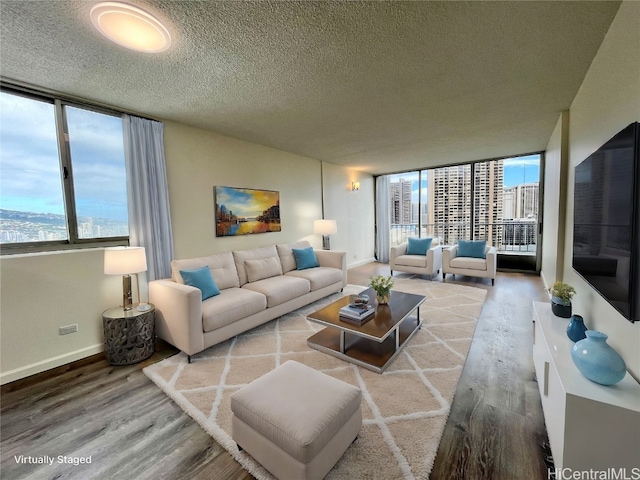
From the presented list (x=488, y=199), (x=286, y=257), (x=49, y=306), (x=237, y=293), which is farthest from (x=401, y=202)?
(x=49, y=306)

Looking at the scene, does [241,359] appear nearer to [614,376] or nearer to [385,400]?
[385,400]

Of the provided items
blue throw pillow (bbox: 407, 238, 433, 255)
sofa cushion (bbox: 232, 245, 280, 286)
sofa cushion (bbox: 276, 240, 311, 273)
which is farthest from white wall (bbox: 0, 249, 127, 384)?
blue throw pillow (bbox: 407, 238, 433, 255)

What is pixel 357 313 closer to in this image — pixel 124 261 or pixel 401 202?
pixel 124 261

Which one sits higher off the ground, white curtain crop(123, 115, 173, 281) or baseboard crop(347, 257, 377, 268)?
white curtain crop(123, 115, 173, 281)

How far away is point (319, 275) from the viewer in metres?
3.84

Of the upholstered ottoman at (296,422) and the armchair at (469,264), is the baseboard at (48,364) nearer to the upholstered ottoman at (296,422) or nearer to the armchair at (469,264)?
the upholstered ottoman at (296,422)

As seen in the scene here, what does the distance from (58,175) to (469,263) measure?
5.90 m

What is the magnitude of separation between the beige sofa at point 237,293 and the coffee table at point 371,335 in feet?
2.33

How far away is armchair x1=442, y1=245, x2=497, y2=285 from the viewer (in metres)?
4.64

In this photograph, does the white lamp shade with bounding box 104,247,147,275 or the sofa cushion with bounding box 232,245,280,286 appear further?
the sofa cushion with bounding box 232,245,280,286

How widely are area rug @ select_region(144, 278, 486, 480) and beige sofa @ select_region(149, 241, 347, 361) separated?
0.21 metres

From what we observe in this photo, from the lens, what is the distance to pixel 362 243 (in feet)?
22.5

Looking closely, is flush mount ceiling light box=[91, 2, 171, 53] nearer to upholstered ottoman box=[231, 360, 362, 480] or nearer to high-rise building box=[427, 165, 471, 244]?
upholstered ottoman box=[231, 360, 362, 480]

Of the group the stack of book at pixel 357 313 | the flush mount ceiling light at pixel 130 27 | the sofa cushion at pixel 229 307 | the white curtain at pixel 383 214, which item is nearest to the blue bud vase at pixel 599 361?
the stack of book at pixel 357 313
